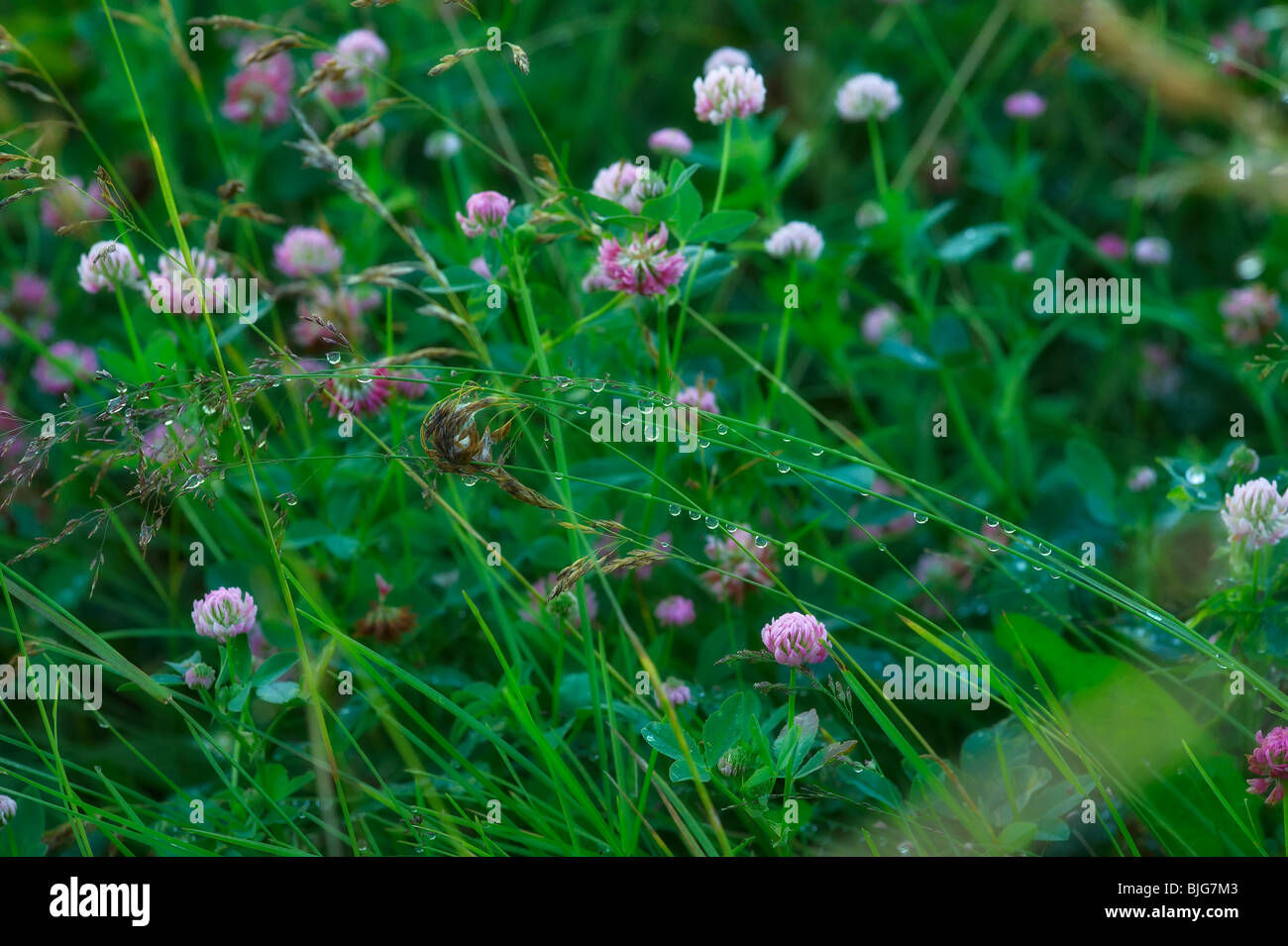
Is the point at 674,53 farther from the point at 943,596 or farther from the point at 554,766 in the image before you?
the point at 554,766

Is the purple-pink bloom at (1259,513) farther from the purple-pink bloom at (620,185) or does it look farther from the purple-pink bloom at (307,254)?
the purple-pink bloom at (307,254)

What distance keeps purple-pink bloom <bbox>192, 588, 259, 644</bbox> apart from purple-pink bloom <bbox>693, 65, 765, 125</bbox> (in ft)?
2.11

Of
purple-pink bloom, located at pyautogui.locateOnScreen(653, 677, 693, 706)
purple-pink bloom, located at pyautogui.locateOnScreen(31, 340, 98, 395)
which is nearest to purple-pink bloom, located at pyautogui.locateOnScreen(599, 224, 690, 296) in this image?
purple-pink bloom, located at pyautogui.locateOnScreen(653, 677, 693, 706)

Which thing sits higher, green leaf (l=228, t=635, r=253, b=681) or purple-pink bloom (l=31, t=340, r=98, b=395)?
purple-pink bloom (l=31, t=340, r=98, b=395)

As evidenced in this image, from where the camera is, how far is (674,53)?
1.99m

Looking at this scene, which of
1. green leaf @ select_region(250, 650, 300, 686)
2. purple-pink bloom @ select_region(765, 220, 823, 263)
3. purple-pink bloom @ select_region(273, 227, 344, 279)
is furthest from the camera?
purple-pink bloom @ select_region(273, 227, 344, 279)

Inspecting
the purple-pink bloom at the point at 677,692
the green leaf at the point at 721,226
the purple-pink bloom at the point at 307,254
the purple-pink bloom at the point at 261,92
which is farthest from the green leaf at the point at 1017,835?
the purple-pink bloom at the point at 261,92

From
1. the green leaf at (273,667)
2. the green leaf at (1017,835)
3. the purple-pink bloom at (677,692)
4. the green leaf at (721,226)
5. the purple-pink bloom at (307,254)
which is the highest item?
the purple-pink bloom at (307,254)

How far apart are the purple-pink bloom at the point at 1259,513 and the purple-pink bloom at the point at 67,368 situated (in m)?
1.21

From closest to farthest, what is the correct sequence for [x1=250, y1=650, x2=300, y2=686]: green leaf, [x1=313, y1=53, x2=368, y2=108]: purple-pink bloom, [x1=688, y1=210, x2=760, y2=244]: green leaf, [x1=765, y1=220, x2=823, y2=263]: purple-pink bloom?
[x1=250, y1=650, x2=300, y2=686]: green leaf
[x1=688, y1=210, x2=760, y2=244]: green leaf
[x1=765, y1=220, x2=823, y2=263]: purple-pink bloom
[x1=313, y1=53, x2=368, y2=108]: purple-pink bloom

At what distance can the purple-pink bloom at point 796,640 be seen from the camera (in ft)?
3.02

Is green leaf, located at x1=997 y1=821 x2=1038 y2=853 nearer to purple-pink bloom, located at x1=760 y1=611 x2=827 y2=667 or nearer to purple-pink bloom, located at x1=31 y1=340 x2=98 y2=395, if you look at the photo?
purple-pink bloom, located at x1=760 y1=611 x2=827 y2=667

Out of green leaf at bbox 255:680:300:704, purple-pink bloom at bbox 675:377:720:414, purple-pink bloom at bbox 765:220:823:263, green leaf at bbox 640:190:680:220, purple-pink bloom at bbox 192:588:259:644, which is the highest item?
purple-pink bloom at bbox 765:220:823:263

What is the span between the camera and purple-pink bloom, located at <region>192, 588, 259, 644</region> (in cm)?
98
